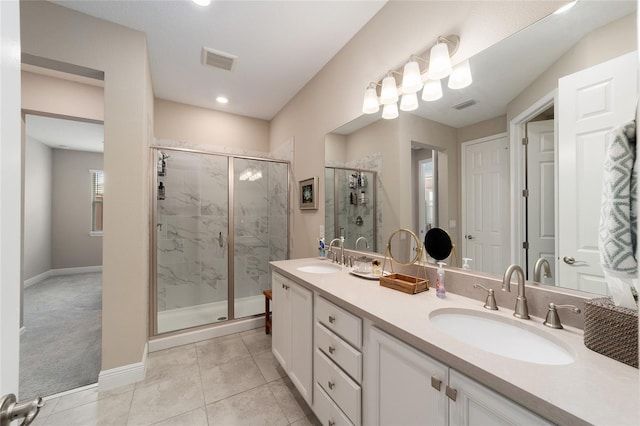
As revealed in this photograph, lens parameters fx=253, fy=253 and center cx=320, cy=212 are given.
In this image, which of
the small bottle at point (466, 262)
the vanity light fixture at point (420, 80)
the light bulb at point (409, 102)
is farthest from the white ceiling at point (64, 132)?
the small bottle at point (466, 262)

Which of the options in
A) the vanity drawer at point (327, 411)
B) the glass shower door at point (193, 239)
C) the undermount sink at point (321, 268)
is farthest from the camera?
the glass shower door at point (193, 239)

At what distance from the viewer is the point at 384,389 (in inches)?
39.5

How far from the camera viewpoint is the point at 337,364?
128 cm

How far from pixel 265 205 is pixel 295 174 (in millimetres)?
705

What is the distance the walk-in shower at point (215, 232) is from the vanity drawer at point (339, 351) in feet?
6.01

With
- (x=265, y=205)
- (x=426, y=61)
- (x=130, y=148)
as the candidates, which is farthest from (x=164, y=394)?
(x=426, y=61)

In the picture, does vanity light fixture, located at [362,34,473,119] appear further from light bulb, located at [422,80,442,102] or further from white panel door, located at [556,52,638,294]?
white panel door, located at [556,52,638,294]

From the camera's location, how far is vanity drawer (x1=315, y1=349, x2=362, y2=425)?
1144mm

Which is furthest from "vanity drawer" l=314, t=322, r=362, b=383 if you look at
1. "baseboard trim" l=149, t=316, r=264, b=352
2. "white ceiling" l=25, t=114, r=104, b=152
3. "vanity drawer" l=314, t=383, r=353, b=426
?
"white ceiling" l=25, t=114, r=104, b=152

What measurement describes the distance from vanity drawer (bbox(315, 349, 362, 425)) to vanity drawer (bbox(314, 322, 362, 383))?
1.4 inches

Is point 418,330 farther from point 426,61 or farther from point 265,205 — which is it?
point 265,205

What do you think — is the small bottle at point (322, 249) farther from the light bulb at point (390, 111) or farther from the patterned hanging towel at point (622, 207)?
the patterned hanging towel at point (622, 207)

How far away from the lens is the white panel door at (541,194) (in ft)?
3.31

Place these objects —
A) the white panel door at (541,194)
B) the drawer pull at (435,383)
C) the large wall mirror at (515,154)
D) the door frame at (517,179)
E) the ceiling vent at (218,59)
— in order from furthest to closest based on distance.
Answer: the ceiling vent at (218,59), the door frame at (517,179), the white panel door at (541,194), the large wall mirror at (515,154), the drawer pull at (435,383)
